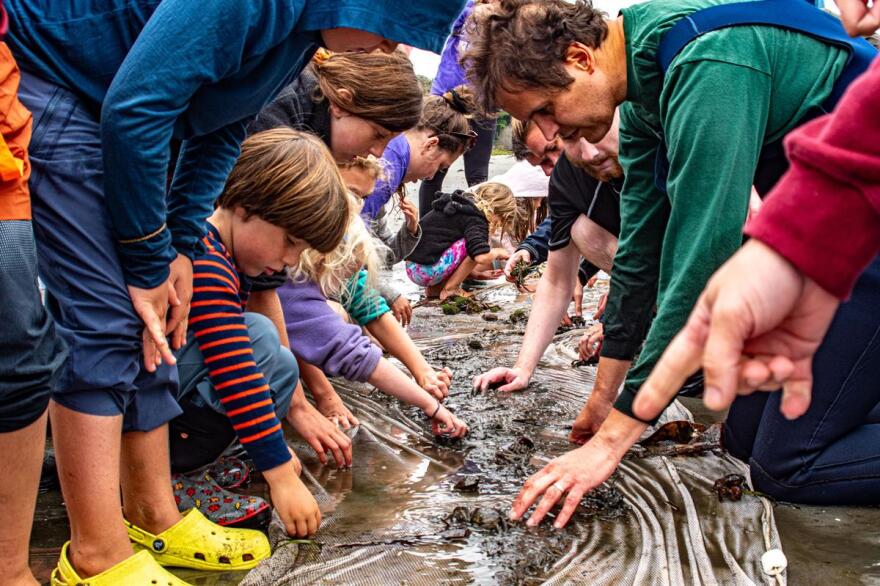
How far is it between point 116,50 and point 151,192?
13.5 inches

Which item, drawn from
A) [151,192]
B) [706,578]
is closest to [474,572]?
[706,578]

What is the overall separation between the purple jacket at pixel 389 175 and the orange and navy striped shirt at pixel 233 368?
1.94 metres

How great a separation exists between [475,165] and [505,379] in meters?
4.09

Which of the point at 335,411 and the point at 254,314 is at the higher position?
the point at 254,314

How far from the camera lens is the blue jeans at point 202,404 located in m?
2.25

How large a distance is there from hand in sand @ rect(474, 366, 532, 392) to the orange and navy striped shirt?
4.45 ft

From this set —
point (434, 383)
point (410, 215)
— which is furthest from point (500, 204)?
point (434, 383)

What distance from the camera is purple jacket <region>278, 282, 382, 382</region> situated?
289cm

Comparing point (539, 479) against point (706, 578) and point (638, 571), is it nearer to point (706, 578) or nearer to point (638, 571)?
point (638, 571)

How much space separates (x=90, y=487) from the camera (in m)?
1.71

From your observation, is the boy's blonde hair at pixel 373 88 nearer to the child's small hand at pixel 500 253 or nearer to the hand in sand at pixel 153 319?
the hand in sand at pixel 153 319

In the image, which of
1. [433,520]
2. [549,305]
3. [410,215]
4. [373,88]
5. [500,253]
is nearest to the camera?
[433,520]

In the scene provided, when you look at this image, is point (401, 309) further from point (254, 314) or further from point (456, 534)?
point (456, 534)

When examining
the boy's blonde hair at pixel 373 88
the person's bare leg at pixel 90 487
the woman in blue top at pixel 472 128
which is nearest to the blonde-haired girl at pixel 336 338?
the boy's blonde hair at pixel 373 88
